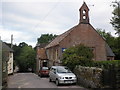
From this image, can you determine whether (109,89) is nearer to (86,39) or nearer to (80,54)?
(80,54)

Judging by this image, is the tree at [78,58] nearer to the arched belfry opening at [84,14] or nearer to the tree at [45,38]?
the arched belfry opening at [84,14]

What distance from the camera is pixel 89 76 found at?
15.7m

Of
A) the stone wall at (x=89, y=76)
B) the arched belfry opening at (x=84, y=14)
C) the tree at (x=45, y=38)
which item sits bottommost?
the stone wall at (x=89, y=76)

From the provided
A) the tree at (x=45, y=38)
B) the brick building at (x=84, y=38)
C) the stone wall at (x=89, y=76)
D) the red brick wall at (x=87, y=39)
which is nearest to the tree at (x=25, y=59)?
the tree at (x=45, y=38)

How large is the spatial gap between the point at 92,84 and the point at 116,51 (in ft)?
118

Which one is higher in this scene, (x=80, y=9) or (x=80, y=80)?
(x=80, y=9)

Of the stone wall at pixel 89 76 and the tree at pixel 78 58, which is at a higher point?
the tree at pixel 78 58

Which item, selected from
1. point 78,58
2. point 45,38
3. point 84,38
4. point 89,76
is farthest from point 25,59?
point 89,76

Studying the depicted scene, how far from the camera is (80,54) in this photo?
78.0ft

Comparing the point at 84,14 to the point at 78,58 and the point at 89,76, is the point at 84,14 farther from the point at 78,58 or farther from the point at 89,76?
the point at 89,76

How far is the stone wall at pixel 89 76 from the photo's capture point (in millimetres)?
13697

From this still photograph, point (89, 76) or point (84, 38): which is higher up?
point (84, 38)

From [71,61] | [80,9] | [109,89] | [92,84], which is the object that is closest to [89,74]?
[92,84]

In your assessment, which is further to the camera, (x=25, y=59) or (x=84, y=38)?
(x=25, y=59)
